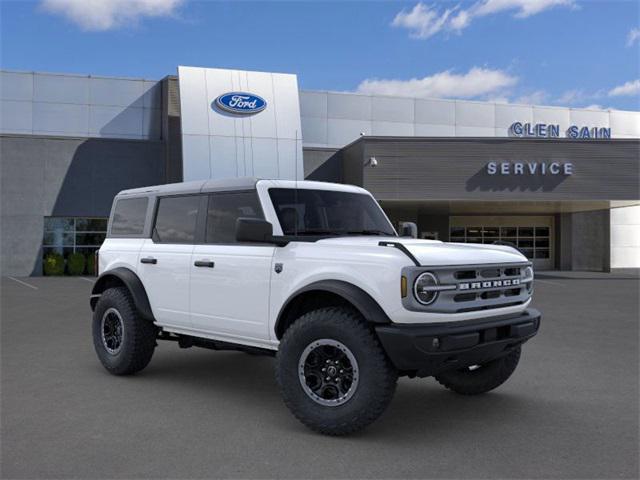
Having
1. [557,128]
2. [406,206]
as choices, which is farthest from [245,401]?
[557,128]

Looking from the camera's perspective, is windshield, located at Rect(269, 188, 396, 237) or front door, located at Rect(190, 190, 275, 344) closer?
front door, located at Rect(190, 190, 275, 344)

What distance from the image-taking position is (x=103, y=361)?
273 inches

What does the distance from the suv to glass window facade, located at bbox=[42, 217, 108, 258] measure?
21.6 meters

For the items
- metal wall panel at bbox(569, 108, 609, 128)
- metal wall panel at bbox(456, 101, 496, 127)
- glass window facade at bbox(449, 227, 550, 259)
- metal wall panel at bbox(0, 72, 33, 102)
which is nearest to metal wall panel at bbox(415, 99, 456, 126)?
metal wall panel at bbox(456, 101, 496, 127)

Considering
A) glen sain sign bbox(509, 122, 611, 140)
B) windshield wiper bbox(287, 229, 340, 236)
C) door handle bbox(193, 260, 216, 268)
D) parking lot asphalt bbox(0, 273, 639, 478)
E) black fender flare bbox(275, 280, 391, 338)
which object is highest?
glen sain sign bbox(509, 122, 611, 140)

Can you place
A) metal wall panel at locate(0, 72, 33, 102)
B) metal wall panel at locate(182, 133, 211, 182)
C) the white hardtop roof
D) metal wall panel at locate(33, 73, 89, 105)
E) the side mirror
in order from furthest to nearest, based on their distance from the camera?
metal wall panel at locate(33, 73, 89, 105) → metal wall panel at locate(0, 72, 33, 102) → metal wall panel at locate(182, 133, 211, 182) → the side mirror → the white hardtop roof

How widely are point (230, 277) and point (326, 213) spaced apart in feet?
3.73

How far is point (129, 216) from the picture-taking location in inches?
284

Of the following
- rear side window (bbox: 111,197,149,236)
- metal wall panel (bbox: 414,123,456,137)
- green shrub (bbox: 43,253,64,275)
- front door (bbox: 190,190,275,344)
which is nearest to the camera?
front door (bbox: 190,190,275,344)

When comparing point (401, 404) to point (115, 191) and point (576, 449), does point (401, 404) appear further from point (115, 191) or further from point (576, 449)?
point (115, 191)

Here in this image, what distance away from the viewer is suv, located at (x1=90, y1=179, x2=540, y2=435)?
4531 mm

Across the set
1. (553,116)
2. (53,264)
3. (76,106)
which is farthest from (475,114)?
(53,264)

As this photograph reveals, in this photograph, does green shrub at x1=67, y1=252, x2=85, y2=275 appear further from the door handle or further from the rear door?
the door handle

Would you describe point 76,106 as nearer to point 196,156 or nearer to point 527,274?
point 196,156
